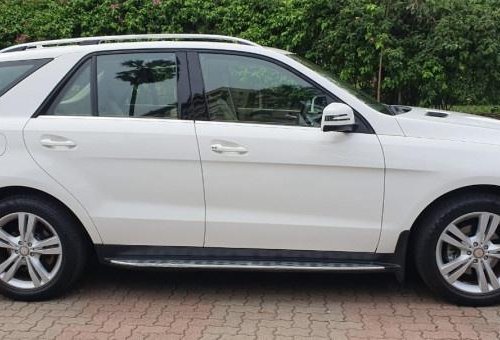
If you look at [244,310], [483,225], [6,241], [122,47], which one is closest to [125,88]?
[122,47]

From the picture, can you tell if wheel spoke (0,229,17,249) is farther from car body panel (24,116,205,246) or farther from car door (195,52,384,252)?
car door (195,52,384,252)

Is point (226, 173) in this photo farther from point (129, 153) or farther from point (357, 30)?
point (357, 30)

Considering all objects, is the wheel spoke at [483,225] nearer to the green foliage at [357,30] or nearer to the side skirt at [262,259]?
the side skirt at [262,259]

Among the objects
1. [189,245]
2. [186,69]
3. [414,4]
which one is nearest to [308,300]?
[189,245]

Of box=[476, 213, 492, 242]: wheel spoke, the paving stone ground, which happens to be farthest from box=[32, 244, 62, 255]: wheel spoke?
box=[476, 213, 492, 242]: wheel spoke

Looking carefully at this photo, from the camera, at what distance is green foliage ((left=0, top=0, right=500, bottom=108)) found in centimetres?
734

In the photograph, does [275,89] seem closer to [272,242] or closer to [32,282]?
[272,242]

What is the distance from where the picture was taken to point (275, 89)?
4086 millimetres

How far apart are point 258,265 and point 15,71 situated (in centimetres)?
Result: 211

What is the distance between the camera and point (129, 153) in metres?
3.97

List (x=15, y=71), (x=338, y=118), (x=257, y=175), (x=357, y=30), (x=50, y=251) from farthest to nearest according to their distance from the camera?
(x=357, y=30) → (x=15, y=71) → (x=50, y=251) → (x=257, y=175) → (x=338, y=118)

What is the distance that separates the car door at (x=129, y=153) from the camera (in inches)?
156

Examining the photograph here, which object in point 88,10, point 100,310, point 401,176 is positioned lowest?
point 100,310

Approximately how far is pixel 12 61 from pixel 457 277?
330cm
